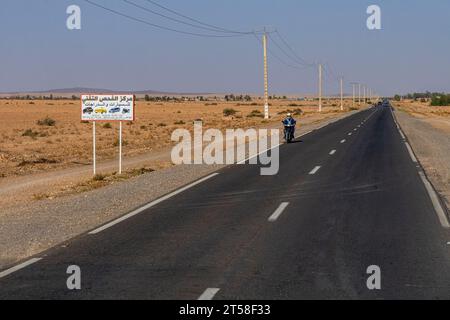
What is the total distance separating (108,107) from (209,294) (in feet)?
52.8

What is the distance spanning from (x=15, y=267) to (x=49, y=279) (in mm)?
948

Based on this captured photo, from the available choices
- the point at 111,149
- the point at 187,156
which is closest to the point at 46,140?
the point at 111,149

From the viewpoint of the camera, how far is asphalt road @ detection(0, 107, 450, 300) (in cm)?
767

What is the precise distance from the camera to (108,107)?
2283 centimetres

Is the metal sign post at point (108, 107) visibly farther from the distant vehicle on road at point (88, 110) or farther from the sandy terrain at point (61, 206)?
the sandy terrain at point (61, 206)

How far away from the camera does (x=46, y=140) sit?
4391 cm

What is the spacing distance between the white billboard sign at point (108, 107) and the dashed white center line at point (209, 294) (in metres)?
15.5

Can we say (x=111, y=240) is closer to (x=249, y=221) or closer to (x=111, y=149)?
(x=249, y=221)

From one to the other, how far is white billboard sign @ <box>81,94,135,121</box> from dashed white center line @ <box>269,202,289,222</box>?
381 inches

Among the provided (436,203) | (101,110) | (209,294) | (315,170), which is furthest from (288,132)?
(209,294)

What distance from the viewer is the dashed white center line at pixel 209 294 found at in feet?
23.9

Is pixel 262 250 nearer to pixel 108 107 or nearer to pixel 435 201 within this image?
pixel 435 201

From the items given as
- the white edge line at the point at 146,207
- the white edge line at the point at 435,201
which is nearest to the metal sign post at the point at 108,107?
the white edge line at the point at 146,207
